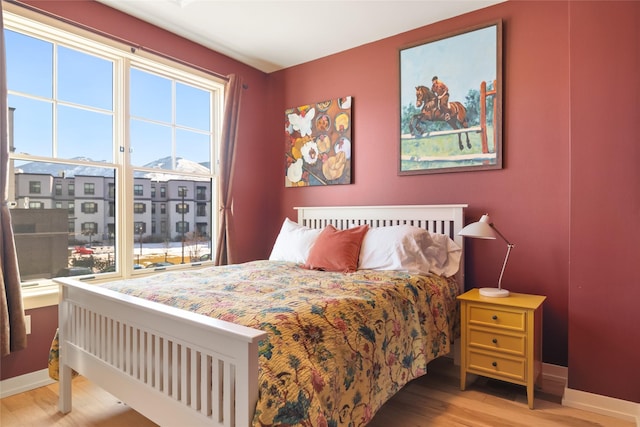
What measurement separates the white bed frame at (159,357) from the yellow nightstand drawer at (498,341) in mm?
1614

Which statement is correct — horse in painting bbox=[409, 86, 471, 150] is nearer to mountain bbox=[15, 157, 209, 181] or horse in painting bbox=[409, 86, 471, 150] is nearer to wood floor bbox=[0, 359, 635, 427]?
wood floor bbox=[0, 359, 635, 427]

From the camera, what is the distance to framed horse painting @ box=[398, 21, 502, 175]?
277cm

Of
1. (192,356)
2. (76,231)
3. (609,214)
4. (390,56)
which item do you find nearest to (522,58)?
(390,56)

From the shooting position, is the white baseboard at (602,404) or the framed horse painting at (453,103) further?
the framed horse painting at (453,103)

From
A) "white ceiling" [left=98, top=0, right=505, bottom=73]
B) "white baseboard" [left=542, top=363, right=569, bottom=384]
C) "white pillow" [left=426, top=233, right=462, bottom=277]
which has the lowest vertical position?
"white baseboard" [left=542, top=363, right=569, bottom=384]

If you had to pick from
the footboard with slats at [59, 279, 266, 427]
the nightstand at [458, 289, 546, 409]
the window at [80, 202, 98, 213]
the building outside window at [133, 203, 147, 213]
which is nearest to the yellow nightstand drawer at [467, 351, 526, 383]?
the nightstand at [458, 289, 546, 409]

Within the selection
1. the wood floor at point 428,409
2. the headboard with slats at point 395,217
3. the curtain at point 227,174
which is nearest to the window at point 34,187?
the wood floor at point 428,409

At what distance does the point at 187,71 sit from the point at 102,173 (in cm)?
116

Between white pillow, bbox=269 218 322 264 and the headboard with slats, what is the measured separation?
13.9 inches

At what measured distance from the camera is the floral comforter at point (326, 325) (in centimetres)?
128

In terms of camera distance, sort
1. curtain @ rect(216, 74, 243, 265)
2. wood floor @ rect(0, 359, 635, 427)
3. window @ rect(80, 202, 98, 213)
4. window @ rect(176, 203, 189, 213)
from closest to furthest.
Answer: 1. wood floor @ rect(0, 359, 635, 427)
2. window @ rect(80, 202, 98, 213)
3. window @ rect(176, 203, 189, 213)
4. curtain @ rect(216, 74, 243, 265)

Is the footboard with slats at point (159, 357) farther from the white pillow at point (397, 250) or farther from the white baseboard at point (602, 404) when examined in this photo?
the white baseboard at point (602, 404)

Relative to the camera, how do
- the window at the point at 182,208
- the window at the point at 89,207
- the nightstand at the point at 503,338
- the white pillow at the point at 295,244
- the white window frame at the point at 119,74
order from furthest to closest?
the window at the point at 182,208, the white pillow at the point at 295,244, the window at the point at 89,207, the white window frame at the point at 119,74, the nightstand at the point at 503,338

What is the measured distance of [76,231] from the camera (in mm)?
2754
